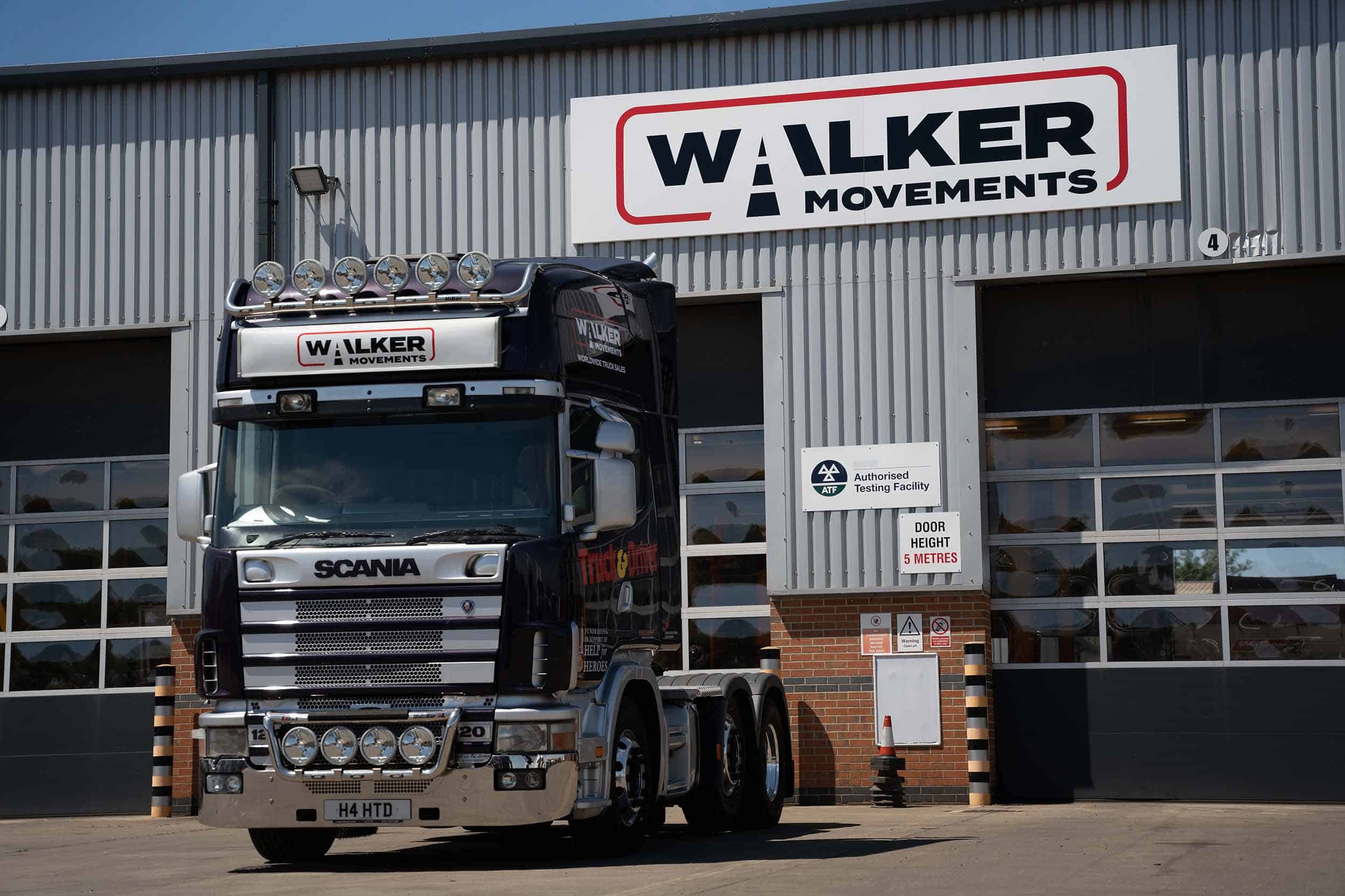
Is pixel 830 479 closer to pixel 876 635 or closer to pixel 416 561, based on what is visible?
pixel 876 635

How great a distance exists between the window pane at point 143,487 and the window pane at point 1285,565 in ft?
37.2

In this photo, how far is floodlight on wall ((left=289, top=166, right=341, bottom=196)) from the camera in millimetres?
19359

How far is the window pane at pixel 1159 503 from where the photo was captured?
706 inches

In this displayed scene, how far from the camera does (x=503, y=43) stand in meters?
19.3

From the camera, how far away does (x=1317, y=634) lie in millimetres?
17422

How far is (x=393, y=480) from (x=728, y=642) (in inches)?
341

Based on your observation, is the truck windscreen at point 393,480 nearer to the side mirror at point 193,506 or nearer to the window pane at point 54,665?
the side mirror at point 193,506

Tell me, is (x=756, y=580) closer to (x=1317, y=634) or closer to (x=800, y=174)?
(x=800, y=174)

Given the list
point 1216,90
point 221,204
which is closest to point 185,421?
point 221,204

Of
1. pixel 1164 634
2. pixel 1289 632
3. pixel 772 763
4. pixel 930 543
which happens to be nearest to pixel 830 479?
pixel 930 543

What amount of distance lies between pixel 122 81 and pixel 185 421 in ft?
13.0

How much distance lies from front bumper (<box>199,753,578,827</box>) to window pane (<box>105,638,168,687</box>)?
9.60 meters

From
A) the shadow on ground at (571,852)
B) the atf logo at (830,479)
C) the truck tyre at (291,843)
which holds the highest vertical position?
the atf logo at (830,479)

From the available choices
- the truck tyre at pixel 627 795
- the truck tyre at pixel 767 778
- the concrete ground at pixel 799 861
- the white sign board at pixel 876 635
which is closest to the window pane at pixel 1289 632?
the concrete ground at pixel 799 861
